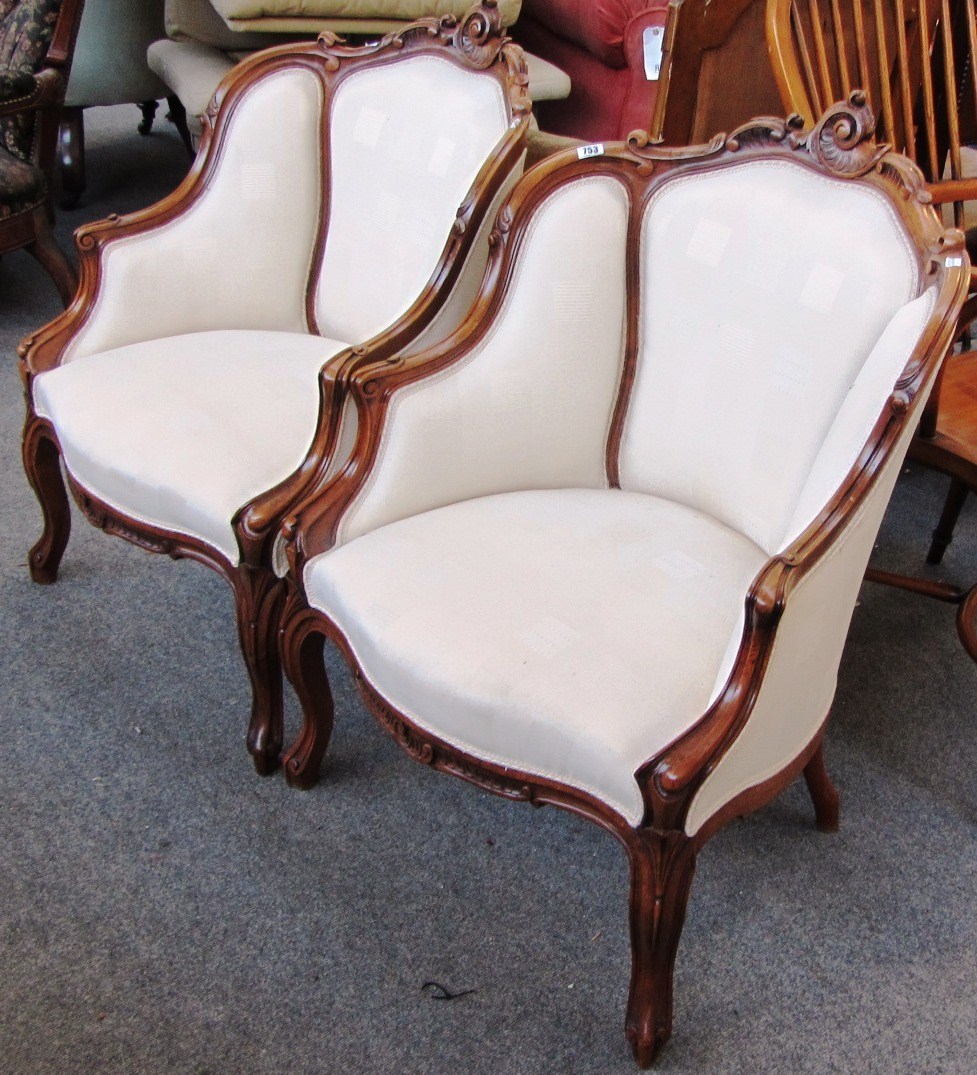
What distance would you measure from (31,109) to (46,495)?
3.81 feet

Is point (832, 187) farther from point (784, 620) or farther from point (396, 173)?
point (396, 173)

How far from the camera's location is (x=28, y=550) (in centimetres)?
188

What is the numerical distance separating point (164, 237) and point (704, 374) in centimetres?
84

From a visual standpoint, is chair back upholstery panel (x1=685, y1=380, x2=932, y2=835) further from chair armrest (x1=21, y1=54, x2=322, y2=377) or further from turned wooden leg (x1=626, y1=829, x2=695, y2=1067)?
chair armrest (x1=21, y1=54, x2=322, y2=377)

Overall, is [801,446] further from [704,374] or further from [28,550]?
[28,550]

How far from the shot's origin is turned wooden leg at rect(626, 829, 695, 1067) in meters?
1.06

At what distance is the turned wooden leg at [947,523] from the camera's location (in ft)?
6.15

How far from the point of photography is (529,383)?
135cm

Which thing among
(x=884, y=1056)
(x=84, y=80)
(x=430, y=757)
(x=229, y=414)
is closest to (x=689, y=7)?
(x=229, y=414)

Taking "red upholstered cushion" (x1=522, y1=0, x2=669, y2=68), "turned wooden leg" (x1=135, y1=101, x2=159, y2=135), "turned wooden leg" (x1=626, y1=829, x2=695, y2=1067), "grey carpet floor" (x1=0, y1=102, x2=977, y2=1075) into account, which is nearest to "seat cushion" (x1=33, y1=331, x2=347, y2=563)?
"grey carpet floor" (x1=0, y1=102, x2=977, y2=1075)

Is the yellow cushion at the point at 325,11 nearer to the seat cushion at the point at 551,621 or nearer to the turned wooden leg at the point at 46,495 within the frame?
the turned wooden leg at the point at 46,495

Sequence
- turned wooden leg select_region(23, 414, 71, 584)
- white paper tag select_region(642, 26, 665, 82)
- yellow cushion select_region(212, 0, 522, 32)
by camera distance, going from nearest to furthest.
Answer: turned wooden leg select_region(23, 414, 71, 584), white paper tag select_region(642, 26, 665, 82), yellow cushion select_region(212, 0, 522, 32)

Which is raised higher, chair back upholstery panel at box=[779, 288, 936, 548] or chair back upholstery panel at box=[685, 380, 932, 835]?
chair back upholstery panel at box=[779, 288, 936, 548]

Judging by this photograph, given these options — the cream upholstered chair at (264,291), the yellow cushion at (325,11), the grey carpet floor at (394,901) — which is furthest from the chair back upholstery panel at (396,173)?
the yellow cushion at (325,11)
